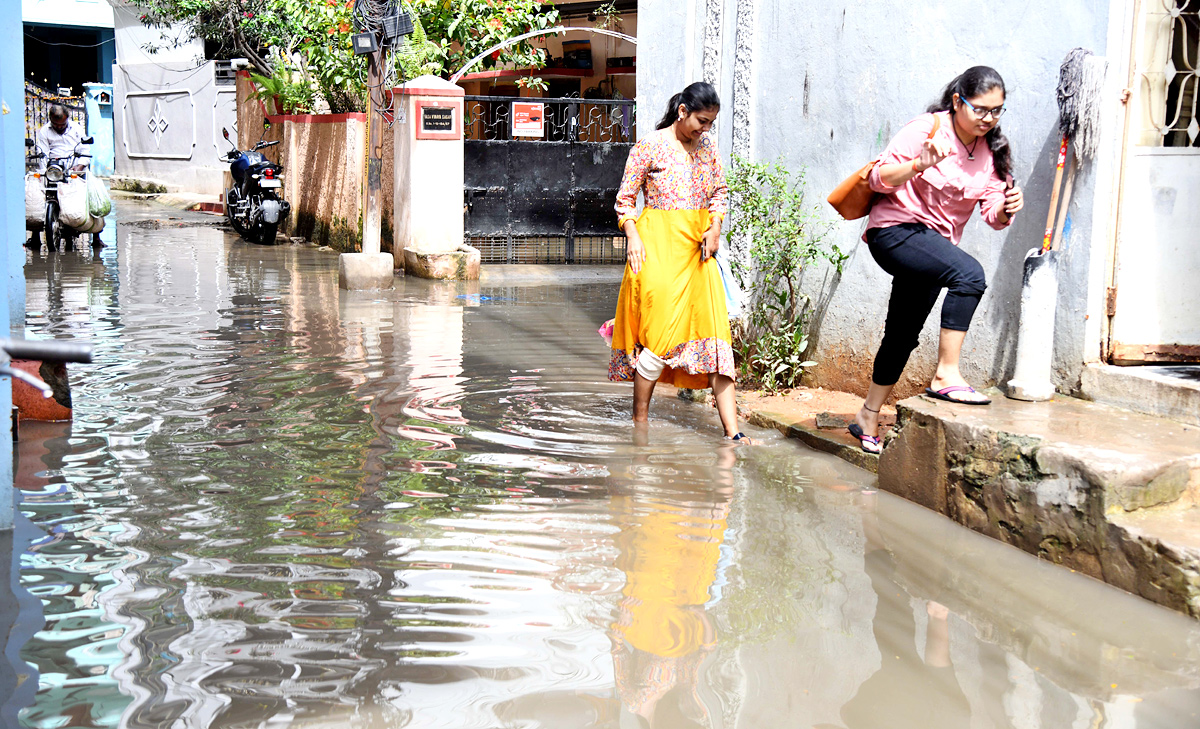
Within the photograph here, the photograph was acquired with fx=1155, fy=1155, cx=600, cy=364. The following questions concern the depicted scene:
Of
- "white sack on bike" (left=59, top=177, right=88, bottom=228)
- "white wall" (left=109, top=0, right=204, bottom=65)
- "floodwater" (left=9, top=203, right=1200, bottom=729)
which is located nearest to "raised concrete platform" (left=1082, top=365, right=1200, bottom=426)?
"floodwater" (left=9, top=203, right=1200, bottom=729)

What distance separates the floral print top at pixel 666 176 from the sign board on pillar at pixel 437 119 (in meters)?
7.61

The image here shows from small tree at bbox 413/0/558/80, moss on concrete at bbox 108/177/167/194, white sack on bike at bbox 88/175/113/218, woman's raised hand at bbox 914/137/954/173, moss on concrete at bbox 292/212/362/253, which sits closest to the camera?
woman's raised hand at bbox 914/137/954/173

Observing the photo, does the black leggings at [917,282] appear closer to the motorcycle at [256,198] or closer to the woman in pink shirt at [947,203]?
the woman in pink shirt at [947,203]

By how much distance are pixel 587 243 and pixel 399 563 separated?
12.3 m

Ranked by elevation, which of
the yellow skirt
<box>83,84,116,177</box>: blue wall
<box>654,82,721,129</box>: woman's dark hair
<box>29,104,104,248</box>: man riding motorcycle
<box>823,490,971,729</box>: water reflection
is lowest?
<box>823,490,971,729</box>: water reflection

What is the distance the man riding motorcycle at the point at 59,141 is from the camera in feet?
47.5

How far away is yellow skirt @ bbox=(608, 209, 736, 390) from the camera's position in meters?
5.86

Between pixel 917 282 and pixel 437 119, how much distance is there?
8925mm

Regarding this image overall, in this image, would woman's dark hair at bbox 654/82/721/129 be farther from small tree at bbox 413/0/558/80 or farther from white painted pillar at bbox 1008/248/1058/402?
small tree at bbox 413/0/558/80

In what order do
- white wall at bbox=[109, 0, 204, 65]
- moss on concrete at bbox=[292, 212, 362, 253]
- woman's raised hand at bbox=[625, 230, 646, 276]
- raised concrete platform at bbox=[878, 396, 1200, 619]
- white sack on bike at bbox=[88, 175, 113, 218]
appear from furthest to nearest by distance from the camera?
white wall at bbox=[109, 0, 204, 65], moss on concrete at bbox=[292, 212, 362, 253], white sack on bike at bbox=[88, 175, 113, 218], woman's raised hand at bbox=[625, 230, 646, 276], raised concrete platform at bbox=[878, 396, 1200, 619]

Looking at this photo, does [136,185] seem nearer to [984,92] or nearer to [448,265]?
[448,265]

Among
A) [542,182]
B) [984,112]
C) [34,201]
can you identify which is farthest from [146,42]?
[984,112]

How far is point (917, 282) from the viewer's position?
5.13 meters

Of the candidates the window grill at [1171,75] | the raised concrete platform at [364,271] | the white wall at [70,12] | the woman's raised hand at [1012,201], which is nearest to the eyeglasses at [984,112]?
the woman's raised hand at [1012,201]
